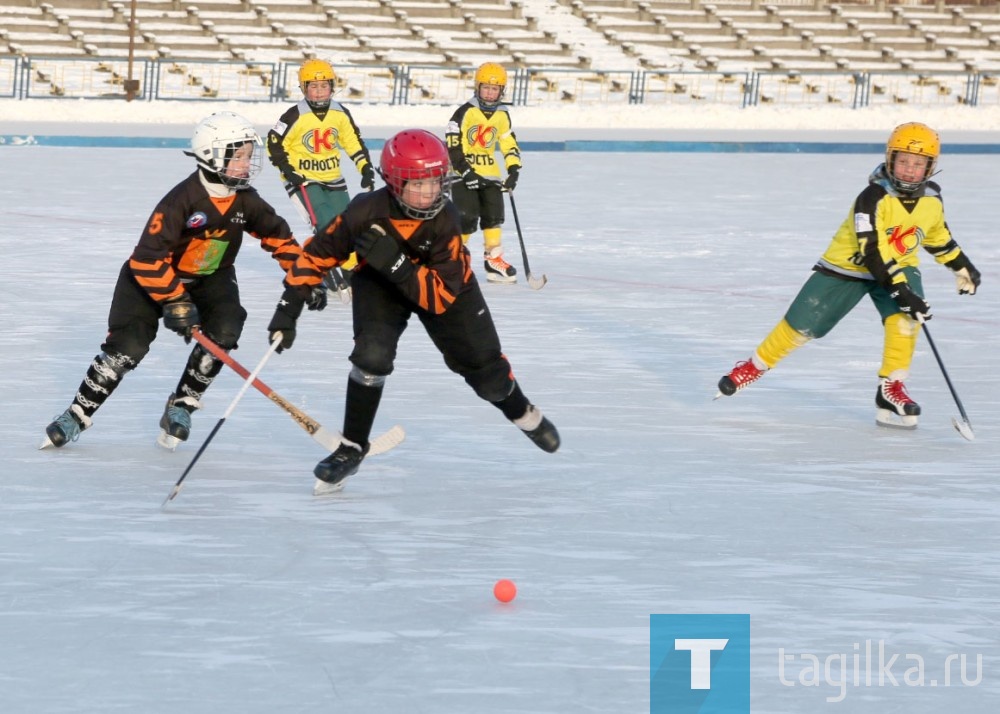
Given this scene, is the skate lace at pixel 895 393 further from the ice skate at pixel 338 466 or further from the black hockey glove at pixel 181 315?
the black hockey glove at pixel 181 315

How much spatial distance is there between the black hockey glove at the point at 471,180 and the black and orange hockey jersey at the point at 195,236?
4794 mm

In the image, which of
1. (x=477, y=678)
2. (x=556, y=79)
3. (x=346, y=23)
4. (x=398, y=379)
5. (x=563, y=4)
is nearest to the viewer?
(x=477, y=678)

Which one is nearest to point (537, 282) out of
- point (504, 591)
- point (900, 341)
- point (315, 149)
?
point (315, 149)

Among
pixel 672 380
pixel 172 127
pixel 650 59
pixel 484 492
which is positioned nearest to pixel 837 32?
pixel 650 59

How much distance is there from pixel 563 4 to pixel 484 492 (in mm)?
31269

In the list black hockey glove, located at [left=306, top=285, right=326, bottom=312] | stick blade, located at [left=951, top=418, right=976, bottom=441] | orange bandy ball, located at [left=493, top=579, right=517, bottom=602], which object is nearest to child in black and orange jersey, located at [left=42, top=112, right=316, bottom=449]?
black hockey glove, located at [left=306, top=285, right=326, bottom=312]

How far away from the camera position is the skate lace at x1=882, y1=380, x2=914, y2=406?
251 inches

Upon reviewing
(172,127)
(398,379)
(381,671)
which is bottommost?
(172,127)

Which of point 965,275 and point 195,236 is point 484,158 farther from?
point 195,236

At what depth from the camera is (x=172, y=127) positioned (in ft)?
72.7

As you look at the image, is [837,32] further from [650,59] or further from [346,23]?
[346,23]

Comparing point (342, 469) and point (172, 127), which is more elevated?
point (342, 469)

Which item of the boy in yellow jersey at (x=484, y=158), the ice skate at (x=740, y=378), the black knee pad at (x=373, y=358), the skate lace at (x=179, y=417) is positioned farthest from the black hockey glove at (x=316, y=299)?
the boy in yellow jersey at (x=484, y=158)

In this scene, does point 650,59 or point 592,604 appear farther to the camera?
point 650,59
